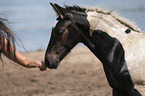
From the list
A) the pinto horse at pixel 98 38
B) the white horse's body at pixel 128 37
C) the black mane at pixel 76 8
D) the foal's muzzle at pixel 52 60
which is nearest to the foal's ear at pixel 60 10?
the pinto horse at pixel 98 38

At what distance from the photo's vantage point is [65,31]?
11.2 feet

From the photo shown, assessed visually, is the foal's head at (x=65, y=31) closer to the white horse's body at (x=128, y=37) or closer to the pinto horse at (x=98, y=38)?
the pinto horse at (x=98, y=38)

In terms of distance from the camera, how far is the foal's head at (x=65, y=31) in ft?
11.2

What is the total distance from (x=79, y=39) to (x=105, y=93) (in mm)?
3325

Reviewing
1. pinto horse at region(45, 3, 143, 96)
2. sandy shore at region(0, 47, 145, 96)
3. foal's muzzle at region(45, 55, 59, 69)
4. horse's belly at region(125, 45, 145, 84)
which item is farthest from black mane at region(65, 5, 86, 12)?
sandy shore at region(0, 47, 145, 96)

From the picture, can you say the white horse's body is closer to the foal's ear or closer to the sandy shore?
the foal's ear

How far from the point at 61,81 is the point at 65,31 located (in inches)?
176

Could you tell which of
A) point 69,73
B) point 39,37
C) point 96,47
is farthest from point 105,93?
point 39,37

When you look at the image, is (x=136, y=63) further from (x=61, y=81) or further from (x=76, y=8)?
(x=61, y=81)

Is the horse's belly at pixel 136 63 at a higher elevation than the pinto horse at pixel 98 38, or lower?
lower

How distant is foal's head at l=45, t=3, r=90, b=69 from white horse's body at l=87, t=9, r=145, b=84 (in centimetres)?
12

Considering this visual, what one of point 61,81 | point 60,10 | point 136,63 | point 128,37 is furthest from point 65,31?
point 61,81

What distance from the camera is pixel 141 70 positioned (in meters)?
3.17

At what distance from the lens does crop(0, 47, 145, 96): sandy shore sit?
6757 mm
